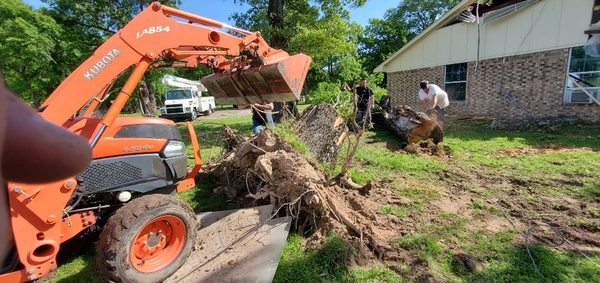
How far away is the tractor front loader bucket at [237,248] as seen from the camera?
3.13 metres

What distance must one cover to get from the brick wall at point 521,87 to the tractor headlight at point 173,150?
40.1 ft

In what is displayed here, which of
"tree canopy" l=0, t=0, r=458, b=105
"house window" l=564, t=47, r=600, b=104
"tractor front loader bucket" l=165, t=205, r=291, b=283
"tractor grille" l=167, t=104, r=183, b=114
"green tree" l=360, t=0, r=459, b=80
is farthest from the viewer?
"green tree" l=360, t=0, r=459, b=80

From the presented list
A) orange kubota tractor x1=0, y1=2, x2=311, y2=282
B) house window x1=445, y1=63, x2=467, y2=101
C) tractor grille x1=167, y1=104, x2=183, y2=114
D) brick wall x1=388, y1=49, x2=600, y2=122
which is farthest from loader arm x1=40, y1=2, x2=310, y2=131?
tractor grille x1=167, y1=104, x2=183, y2=114

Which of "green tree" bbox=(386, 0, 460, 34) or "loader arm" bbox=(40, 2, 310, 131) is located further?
"green tree" bbox=(386, 0, 460, 34)

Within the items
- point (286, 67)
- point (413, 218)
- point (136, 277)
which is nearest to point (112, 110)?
point (136, 277)

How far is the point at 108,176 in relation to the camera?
11.5 feet

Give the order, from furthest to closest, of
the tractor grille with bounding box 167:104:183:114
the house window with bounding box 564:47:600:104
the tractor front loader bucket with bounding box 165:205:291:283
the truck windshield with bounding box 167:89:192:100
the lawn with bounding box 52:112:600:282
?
the truck windshield with bounding box 167:89:192:100
the tractor grille with bounding box 167:104:183:114
the house window with bounding box 564:47:600:104
the lawn with bounding box 52:112:600:282
the tractor front loader bucket with bounding box 165:205:291:283

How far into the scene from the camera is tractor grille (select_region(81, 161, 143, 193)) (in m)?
3.37

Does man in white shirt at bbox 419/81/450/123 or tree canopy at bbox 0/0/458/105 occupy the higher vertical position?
tree canopy at bbox 0/0/458/105

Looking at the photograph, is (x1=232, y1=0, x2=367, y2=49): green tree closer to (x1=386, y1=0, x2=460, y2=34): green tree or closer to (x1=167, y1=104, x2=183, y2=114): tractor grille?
(x1=167, y1=104, x2=183, y2=114): tractor grille

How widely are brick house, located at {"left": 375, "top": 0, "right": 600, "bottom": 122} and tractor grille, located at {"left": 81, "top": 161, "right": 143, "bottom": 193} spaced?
11.3m

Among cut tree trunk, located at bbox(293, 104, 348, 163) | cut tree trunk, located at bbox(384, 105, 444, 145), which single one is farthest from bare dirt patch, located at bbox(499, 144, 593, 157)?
cut tree trunk, located at bbox(293, 104, 348, 163)

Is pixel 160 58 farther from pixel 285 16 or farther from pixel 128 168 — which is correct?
pixel 285 16

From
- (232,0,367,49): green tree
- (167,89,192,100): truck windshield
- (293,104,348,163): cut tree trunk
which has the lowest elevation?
(293,104,348,163): cut tree trunk
